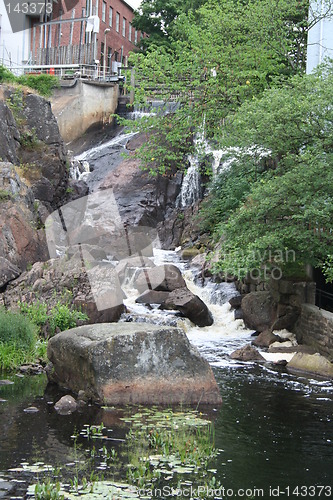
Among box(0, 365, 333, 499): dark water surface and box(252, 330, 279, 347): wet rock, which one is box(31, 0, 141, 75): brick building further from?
box(0, 365, 333, 499): dark water surface

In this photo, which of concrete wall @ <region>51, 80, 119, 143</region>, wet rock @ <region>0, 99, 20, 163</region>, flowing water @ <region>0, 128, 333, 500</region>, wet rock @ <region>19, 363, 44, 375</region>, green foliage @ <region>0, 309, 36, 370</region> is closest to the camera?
flowing water @ <region>0, 128, 333, 500</region>

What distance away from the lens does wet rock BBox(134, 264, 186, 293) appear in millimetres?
21469

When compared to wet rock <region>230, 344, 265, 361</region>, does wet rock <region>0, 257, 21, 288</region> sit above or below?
above

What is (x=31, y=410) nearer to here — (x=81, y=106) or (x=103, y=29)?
(x=81, y=106)

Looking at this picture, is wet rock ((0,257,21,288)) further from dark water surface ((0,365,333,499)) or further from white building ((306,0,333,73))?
white building ((306,0,333,73))

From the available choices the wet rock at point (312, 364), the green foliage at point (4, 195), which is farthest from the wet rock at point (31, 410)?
the green foliage at point (4, 195)

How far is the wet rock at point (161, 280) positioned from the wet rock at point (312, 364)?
6.95m

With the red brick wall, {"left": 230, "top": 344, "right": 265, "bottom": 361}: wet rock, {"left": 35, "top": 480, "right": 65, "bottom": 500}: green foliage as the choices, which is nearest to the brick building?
the red brick wall

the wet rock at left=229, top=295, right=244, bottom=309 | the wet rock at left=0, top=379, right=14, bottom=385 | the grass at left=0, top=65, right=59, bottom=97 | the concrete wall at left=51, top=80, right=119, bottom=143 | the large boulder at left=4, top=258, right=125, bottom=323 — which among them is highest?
the grass at left=0, top=65, right=59, bottom=97

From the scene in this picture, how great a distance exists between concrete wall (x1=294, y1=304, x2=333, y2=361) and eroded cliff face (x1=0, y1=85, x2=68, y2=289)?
787cm

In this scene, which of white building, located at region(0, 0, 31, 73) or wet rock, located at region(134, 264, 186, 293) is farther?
white building, located at region(0, 0, 31, 73)

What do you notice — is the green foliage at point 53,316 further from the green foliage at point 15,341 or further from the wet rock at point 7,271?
the wet rock at point 7,271

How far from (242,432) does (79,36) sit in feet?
128

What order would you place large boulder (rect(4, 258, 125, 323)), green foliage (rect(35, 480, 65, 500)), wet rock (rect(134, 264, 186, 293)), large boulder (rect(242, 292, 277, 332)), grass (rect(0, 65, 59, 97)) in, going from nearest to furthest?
1. green foliage (rect(35, 480, 65, 500))
2. large boulder (rect(4, 258, 125, 323))
3. large boulder (rect(242, 292, 277, 332))
4. wet rock (rect(134, 264, 186, 293))
5. grass (rect(0, 65, 59, 97))
